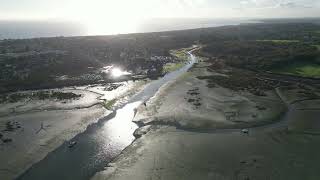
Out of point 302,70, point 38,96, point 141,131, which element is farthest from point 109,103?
point 302,70

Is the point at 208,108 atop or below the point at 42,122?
below

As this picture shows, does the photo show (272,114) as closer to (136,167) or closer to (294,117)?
(294,117)

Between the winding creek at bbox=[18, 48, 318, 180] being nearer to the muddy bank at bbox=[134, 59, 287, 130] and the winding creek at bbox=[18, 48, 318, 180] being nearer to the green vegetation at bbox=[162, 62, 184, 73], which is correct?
the muddy bank at bbox=[134, 59, 287, 130]

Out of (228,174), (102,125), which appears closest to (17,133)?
(102,125)

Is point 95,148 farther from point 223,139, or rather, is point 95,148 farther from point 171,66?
point 171,66

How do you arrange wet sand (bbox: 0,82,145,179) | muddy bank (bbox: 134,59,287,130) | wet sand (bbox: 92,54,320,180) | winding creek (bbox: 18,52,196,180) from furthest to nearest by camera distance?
muddy bank (bbox: 134,59,287,130)
wet sand (bbox: 0,82,145,179)
wet sand (bbox: 92,54,320,180)
winding creek (bbox: 18,52,196,180)

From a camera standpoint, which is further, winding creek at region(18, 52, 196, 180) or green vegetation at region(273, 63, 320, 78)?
green vegetation at region(273, 63, 320, 78)

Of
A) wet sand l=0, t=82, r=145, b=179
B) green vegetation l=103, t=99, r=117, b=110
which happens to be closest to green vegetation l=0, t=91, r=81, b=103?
wet sand l=0, t=82, r=145, b=179
